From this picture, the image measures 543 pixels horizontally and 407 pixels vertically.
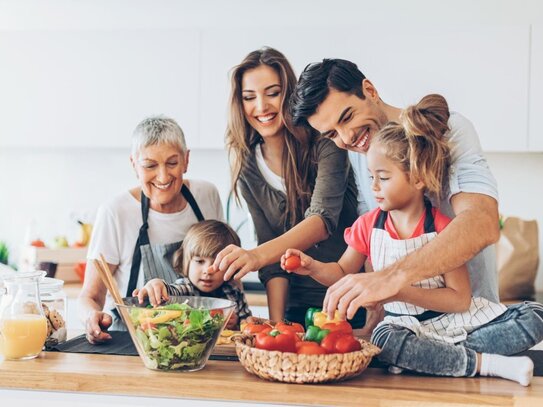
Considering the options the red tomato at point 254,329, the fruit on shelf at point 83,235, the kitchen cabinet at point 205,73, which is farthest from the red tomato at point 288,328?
the fruit on shelf at point 83,235

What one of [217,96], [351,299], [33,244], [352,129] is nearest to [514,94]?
[217,96]

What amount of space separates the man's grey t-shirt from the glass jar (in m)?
0.88

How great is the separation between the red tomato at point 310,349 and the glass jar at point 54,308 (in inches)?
24.5

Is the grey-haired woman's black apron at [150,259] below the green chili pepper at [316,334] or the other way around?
the other way around

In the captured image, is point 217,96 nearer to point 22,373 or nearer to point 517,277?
point 517,277

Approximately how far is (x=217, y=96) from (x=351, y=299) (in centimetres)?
181

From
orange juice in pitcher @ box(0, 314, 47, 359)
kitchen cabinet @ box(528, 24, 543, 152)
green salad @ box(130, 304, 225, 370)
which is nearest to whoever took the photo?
green salad @ box(130, 304, 225, 370)

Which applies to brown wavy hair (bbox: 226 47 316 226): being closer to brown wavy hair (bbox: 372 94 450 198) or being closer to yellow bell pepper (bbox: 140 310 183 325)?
brown wavy hair (bbox: 372 94 450 198)

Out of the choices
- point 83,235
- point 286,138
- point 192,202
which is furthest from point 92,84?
point 286,138

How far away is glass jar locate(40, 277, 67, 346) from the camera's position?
1.83 metres

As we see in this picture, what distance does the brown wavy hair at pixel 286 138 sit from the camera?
85.6 inches

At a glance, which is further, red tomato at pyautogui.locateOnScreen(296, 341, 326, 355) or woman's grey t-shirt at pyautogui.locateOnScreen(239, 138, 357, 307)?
woman's grey t-shirt at pyautogui.locateOnScreen(239, 138, 357, 307)

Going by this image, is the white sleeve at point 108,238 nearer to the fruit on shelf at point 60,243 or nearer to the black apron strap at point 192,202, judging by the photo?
the black apron strap at point 192,202

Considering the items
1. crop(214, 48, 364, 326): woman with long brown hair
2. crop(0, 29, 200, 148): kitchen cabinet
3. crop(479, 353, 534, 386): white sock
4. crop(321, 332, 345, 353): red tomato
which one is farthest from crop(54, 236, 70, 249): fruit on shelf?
crop(479, 353, 534, 386): white sock
